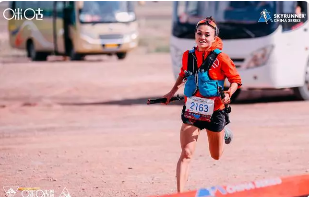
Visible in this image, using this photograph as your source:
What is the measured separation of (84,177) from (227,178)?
153cm

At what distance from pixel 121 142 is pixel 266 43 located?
494 centimetres

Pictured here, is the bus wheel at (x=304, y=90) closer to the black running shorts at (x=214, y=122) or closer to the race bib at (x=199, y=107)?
the black running shorts at (x=214, y=122)

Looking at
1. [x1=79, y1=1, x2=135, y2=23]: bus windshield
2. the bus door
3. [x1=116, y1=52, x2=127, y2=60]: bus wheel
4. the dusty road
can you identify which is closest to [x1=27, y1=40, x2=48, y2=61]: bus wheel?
the bus door

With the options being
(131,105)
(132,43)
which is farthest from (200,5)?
(132,43)

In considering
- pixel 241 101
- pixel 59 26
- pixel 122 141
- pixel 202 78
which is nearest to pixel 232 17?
pixel 241 101

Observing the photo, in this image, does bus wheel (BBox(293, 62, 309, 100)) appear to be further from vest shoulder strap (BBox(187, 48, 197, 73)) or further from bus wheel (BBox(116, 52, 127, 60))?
bus wheel (BBox(116, 52, 127, 60))

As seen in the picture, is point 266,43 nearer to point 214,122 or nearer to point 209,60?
point 214,122

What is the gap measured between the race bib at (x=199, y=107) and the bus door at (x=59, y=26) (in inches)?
1005

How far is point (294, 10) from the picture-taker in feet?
52.4

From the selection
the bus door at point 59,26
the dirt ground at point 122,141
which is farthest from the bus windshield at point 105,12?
the dirt ground at point 122,141

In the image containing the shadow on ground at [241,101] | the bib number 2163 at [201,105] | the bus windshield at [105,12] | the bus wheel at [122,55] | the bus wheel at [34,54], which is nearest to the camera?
the bib number 2163 at [201,105]

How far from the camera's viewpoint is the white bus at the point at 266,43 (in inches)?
620

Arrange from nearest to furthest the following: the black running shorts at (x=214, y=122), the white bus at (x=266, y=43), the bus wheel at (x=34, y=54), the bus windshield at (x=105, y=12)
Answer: the black running shorts at (x=214, y=122) < the white bus at (x=266, y=43) < the bus windshield at (x=105, y=12) < the bus wheel at (x=34, y=54)

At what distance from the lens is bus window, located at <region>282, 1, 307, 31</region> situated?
621 inches
